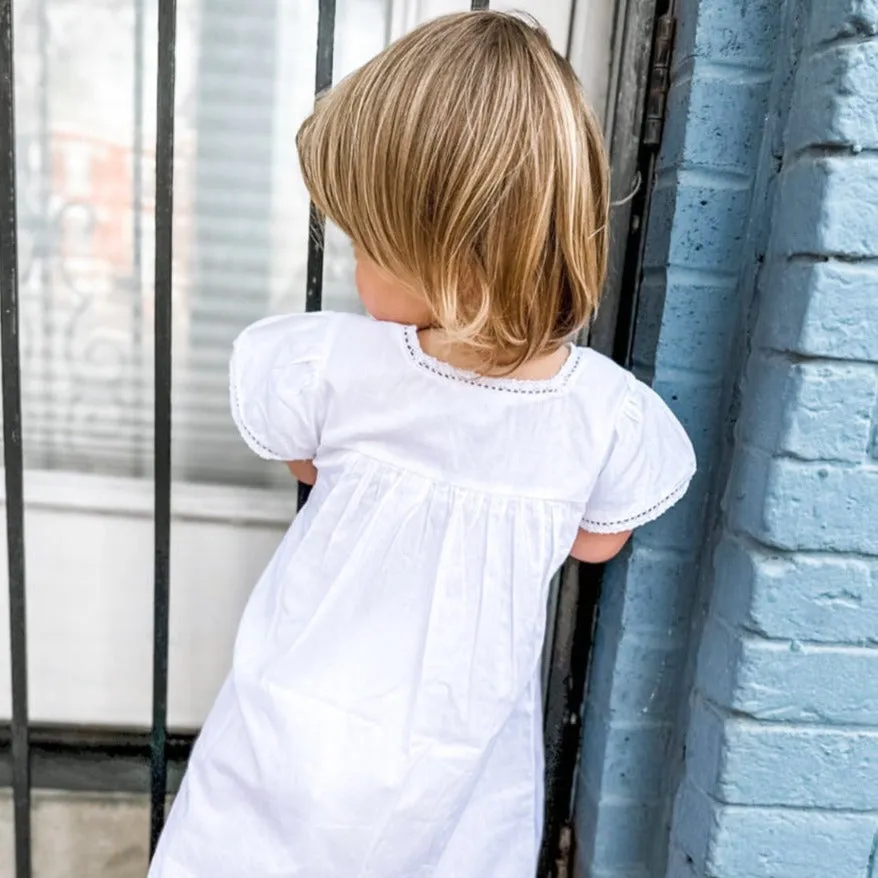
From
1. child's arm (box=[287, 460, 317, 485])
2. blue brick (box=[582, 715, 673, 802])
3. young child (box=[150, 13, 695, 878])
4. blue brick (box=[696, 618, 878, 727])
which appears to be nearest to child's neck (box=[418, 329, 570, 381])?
young child (box=[150, 13, 695, 878])

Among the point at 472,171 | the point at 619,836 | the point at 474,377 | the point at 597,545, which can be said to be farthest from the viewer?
the point at 619,836

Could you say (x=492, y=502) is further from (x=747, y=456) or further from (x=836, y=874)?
(x=836, y=874)

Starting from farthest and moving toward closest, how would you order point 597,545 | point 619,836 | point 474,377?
1. point 619,836
2. point 597,545
3. point 474,377

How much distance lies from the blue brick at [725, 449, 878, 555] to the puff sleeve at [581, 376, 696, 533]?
8 centimetres

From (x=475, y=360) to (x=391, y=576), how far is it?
0.23m

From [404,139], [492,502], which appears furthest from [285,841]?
[404,139]

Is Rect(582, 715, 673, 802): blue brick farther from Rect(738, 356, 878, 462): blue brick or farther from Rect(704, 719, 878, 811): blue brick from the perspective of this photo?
Rect(738, 356, 878, 462): blue brick

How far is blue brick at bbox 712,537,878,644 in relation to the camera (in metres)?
0.85

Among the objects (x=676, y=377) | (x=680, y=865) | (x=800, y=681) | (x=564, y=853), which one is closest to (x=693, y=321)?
(x=676, y=377)

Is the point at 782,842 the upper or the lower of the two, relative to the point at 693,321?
lower

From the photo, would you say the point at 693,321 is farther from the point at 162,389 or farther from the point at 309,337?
the point at 162,389

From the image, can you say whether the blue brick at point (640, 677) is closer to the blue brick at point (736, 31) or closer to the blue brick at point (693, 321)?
the blue brick at point (693, 321)

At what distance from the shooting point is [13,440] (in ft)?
3.43

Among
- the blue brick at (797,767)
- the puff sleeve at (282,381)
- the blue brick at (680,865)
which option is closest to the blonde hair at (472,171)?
the puff sleeve at (282,381)
